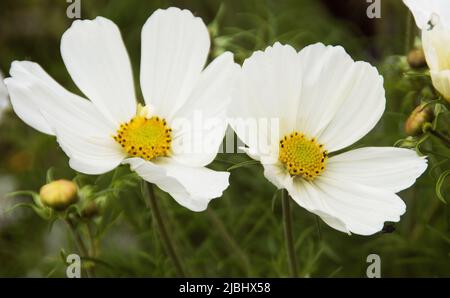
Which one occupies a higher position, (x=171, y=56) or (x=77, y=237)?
(x=171, y=56)

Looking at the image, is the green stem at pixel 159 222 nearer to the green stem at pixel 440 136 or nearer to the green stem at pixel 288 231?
the green stem at pixel 288 231

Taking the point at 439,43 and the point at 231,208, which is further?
the point at 231,208

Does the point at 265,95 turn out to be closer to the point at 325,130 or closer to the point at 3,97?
the point at 325,130

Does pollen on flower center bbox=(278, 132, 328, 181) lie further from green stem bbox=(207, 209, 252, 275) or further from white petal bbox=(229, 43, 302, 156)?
green stem bbox=(207, 209, 252, 275)

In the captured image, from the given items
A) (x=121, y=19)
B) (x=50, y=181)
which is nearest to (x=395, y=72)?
(x=50, y=181)

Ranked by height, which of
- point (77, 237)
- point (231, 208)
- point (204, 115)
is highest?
point (204, 115)

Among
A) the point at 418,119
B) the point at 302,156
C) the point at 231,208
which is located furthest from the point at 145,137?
the point at 231,208

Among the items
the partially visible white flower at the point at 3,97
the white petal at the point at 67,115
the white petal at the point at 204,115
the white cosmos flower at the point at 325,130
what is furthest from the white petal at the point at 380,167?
the partially visible white flower at the point at 3,97

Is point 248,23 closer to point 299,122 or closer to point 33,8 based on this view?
point 33,8
